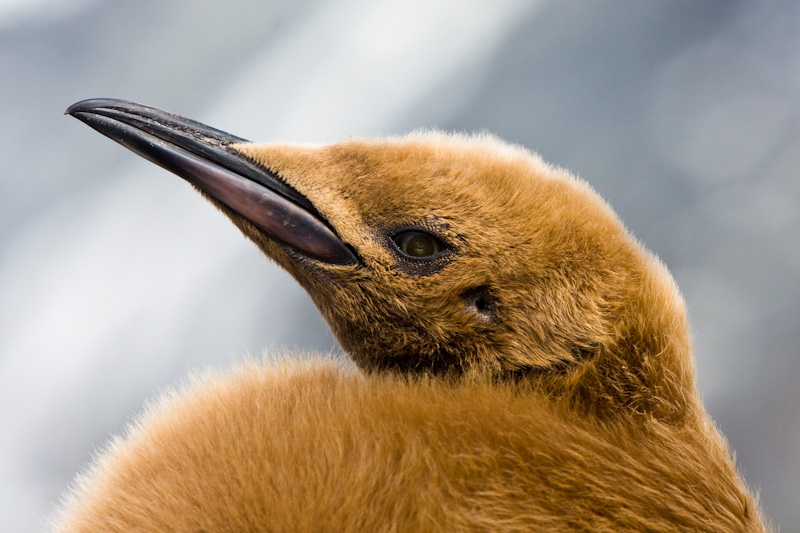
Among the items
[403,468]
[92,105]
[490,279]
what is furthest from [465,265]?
[92,105]

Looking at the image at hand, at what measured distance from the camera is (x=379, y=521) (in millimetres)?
458

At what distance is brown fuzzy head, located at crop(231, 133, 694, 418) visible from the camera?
598mm

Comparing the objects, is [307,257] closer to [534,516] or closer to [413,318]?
[413,318]

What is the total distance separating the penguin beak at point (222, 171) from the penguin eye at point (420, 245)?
54 millimetres

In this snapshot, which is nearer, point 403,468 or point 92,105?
point 403,468

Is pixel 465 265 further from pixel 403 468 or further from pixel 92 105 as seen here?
pixel 92 105

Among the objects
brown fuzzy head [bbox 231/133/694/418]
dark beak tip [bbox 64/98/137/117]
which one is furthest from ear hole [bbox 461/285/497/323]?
dark beak tip [bbox 64/98/137/117]

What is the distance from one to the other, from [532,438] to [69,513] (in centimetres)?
43

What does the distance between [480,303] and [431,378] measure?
86mm

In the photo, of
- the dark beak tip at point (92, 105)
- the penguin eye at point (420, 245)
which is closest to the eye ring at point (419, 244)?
the penguin eye at point (420, 245)

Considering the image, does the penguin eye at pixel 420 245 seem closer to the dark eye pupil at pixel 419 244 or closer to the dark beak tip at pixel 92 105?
the dark eye pupil at pixel 419 244

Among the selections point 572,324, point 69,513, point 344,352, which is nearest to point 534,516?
point 572,324

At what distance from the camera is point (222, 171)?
2.12 feet

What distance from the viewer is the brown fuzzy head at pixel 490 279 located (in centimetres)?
60
